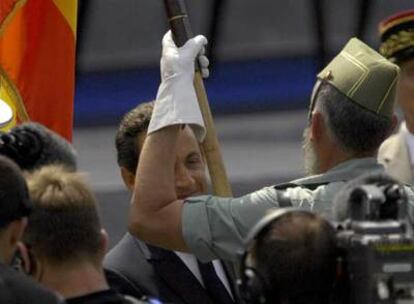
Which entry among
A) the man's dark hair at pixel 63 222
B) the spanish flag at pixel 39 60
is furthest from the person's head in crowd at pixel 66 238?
the spanish flag at pixel 39 60

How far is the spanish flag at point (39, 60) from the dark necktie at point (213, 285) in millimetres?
808

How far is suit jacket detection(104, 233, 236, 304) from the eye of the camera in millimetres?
5277

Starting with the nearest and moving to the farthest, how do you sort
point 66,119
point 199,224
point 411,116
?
point 199,224
point 66,119
point 411,116

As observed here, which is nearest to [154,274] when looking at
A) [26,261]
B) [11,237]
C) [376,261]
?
[26,261]

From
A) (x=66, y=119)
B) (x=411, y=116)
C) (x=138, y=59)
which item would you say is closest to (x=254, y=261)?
(x=66, y=119)

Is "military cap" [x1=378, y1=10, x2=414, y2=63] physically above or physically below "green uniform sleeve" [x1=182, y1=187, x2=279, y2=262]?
below

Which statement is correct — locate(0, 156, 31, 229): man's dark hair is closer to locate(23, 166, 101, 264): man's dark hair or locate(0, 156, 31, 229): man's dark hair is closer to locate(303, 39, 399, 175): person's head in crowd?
locate(23, 166, 101, 264): man's dark hair

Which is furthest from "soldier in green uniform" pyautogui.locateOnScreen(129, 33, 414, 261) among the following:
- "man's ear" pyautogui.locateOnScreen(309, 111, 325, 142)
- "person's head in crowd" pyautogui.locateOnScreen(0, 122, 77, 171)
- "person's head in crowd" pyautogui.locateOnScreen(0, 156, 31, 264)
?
"person's head in crowd" pyautogui.locateOnScreen(0, 156, 31, 264)

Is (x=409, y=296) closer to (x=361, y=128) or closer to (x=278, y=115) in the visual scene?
(x=361, y=128)

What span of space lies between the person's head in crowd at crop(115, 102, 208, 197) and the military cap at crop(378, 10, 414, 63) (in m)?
1.40

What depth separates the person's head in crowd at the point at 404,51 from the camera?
6742 millimetres

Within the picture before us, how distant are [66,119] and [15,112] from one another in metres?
0.17

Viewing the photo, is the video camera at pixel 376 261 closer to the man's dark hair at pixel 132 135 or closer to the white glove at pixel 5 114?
the man's dark hair at pixel 132 135

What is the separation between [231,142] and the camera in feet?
40.1
